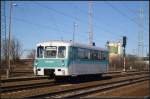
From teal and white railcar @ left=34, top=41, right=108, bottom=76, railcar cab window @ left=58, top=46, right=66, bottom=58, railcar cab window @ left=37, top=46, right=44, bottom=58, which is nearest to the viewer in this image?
teal and white railcar @ left=34, top=41, right=108, bottom=76

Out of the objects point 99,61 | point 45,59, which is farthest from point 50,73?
point 99,61

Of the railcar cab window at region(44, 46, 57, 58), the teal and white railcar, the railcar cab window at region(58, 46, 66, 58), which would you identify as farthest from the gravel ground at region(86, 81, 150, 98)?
the railcar cab window at region(44, 46, 57, 58)

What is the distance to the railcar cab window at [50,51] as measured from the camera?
93.6 feet

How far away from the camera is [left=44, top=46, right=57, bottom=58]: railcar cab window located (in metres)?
28.5

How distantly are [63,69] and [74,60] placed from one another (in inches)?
51.6

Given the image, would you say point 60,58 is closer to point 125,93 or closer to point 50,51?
point 50,51

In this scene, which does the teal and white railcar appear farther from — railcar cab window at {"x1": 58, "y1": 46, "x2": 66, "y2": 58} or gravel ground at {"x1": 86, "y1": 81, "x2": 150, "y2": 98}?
gravel ground at {"x1": 86, "y1": 81, "x2": 150, "y2": 98}

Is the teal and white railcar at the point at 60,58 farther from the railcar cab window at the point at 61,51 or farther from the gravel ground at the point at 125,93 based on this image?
the gravel ground at the point at 125,93

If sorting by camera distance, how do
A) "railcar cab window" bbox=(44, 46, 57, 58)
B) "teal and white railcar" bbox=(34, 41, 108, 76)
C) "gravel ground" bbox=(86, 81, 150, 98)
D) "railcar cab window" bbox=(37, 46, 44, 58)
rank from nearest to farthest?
"gravel ground" bbox=(86, 81, 150, 98) < "teal and white railcar" bbox=(34, 41, 108, 76) < "railcar cab window" bbox=(44, 46, 57, 58) < "railcar cab window" bbox=(37, 46, 44, 58)

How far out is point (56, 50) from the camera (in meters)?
28.5

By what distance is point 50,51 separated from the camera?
2880 centimetres

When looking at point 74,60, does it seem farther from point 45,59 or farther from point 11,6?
point 11,6

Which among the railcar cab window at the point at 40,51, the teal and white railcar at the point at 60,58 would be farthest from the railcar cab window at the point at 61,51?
the railcar cab window at the point at 40,51

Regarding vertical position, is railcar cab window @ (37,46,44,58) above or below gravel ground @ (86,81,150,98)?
above
